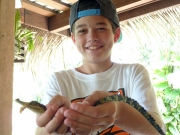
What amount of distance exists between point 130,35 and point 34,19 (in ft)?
3.86

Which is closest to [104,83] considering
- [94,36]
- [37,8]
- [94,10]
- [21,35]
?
→ [94,36]

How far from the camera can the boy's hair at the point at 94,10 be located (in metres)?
1.26

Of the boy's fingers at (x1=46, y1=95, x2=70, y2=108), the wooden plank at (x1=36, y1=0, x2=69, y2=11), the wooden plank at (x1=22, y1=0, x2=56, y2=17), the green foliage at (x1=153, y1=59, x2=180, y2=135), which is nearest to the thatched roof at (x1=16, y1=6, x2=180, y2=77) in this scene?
the wooden plank at (x1=22, y1=0, x2=56, y2=17)

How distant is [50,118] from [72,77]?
613 mm

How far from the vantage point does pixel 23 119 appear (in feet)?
9.91

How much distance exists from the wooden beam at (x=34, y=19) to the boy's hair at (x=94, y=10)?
1259 mm

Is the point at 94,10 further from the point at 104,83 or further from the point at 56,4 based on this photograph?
the point at 56,4

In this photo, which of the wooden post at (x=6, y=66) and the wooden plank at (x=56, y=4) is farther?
the wooden plank at (x=56, y=4)

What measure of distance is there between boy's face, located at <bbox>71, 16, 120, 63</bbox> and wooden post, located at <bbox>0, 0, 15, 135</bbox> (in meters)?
0.56

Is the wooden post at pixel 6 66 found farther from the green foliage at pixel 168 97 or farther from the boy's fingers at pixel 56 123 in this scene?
the green foliage at pixel 168 97

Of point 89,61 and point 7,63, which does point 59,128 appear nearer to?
point 7,63

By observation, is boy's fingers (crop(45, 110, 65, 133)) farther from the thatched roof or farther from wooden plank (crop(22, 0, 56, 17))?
the thatched roof

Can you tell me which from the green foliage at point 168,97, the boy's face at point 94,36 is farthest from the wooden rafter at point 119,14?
the green foliage at point 168,97

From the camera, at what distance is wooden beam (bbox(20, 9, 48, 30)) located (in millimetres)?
2469
